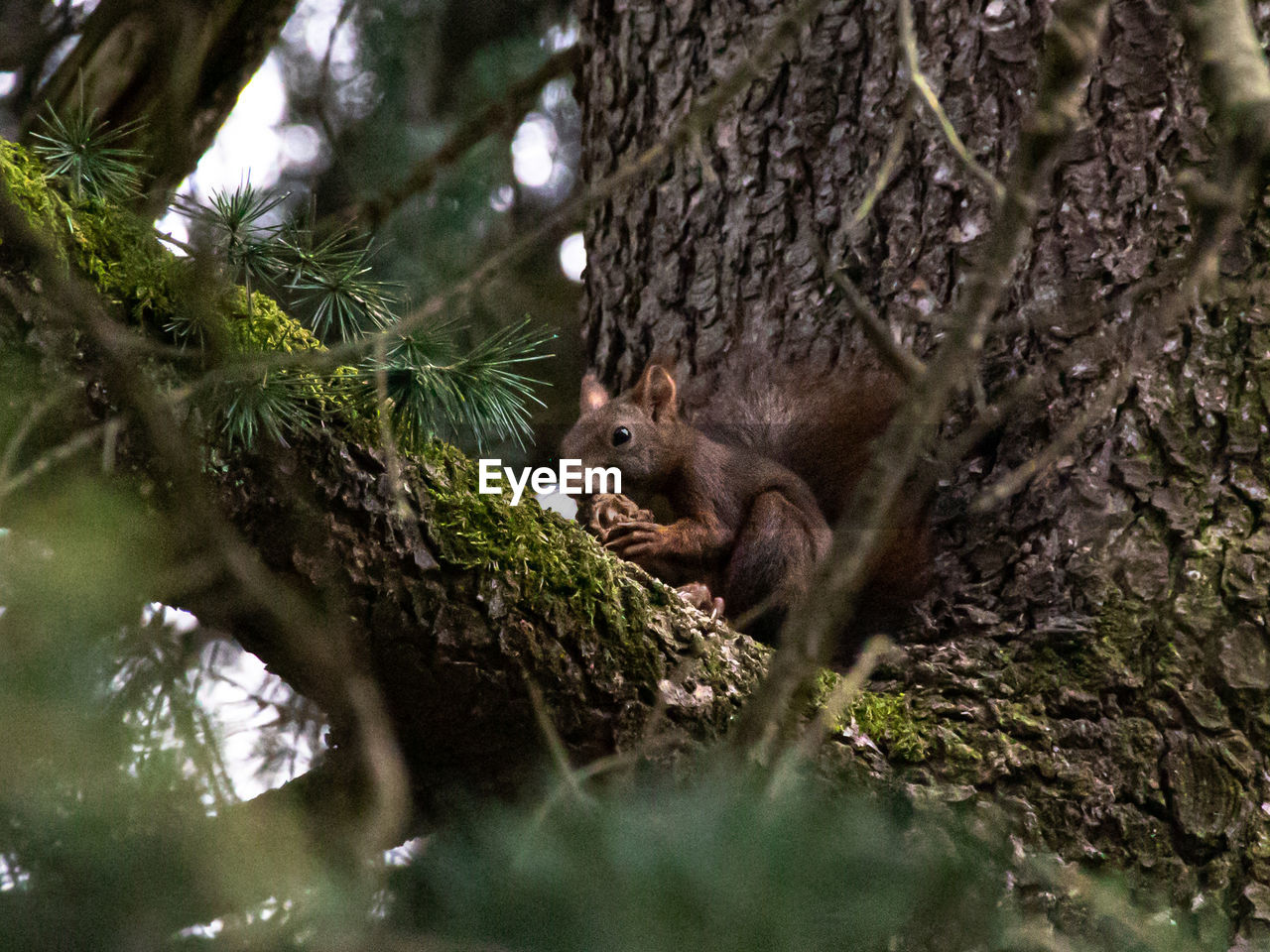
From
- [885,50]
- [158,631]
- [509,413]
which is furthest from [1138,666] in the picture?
[158,631]

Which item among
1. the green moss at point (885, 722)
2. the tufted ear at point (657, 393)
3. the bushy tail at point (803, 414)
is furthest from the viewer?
the tufted ear at point (657, 393)

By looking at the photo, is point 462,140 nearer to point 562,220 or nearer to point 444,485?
point 444,485

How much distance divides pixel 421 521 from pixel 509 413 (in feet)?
0.50

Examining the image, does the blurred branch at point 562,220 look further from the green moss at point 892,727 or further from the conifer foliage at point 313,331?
the green moss at point 892,727

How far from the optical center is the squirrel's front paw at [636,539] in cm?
199

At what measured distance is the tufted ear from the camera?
7.07 feet

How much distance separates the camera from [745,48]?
205 cm

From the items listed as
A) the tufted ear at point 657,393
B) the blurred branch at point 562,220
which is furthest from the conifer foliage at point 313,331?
the tufted ear at point 657,393

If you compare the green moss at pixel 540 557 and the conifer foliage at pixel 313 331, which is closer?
the conifer foliage at pixel 313 331

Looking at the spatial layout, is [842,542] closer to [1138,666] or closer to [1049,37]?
[1049,37]

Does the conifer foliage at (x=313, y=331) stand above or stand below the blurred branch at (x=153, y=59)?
below

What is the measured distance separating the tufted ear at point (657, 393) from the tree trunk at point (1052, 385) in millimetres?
88

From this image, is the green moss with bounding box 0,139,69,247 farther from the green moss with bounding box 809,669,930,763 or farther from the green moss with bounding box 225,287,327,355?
the green moss with bounding box 809,669,930,763

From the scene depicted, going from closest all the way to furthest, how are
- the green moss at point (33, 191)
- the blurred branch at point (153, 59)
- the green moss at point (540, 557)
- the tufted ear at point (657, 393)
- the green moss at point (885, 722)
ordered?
1. the green moss at point (33, 191)
2. the green moss at point (540, 557)
3. the green moss at point (885, 722)
4. the blurred branch at point (153, 59)
5. the tufted ear at point (657, 393)
